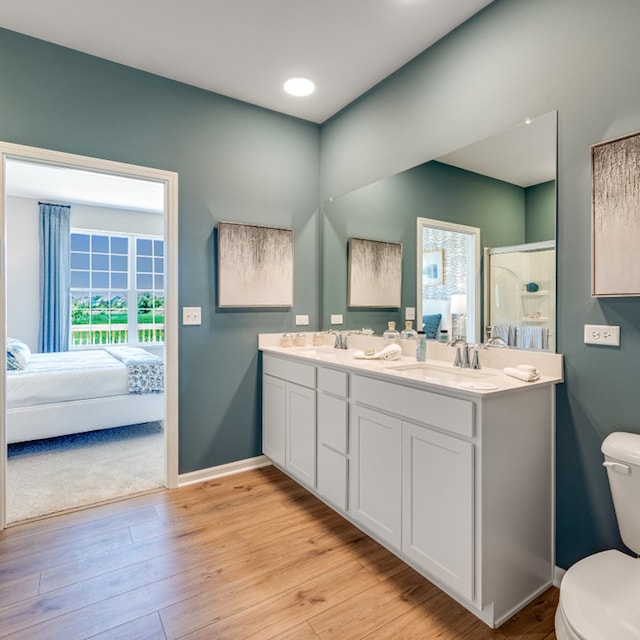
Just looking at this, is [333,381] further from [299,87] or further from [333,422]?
[299,87]

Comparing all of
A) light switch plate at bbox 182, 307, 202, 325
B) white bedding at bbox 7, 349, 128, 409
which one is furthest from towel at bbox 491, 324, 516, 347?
white bedding at bbox 7, 349, 128, 409

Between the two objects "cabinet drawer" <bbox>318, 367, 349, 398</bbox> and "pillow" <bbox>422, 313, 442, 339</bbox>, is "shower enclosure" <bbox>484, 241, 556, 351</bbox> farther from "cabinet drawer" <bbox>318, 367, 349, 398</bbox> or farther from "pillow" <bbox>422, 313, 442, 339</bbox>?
"cabinet drawer" <bbox>318, 367, 349, 398</bbox>

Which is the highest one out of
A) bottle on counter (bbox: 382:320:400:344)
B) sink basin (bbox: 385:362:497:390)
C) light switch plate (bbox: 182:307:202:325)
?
light switch plate (bbox: 182:307:202:325)

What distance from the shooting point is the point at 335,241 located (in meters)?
3.18

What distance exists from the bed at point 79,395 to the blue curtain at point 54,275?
164 centimetres

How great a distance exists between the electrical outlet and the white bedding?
11.8 feet

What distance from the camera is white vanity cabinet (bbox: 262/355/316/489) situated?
2.51 meters

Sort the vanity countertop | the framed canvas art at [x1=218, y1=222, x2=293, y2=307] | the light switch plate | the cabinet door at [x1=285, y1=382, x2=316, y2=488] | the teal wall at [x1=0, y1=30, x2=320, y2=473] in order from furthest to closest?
1. the framed canvas art at [x1=218, y1=222, x2=293, y2=307]
2. the light switch plate
3. the cabinet door at [x1=285, y1=382, x2=316, y2=488]
4. the teal wall at [x1=0, y1=30, x2=320, y2=473]
5. the vanity countertop

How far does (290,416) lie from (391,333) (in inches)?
34.0

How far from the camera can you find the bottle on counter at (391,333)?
104 inches

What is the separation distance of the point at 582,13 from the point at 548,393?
1.57 metres

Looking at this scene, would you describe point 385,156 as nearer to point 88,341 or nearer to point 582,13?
point 582,13

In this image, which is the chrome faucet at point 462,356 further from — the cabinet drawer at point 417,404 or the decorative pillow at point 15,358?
the decorative pillow at point 15,358

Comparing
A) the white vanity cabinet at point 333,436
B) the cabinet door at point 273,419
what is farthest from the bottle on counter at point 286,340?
the white vanity cabinet at point 333,436
